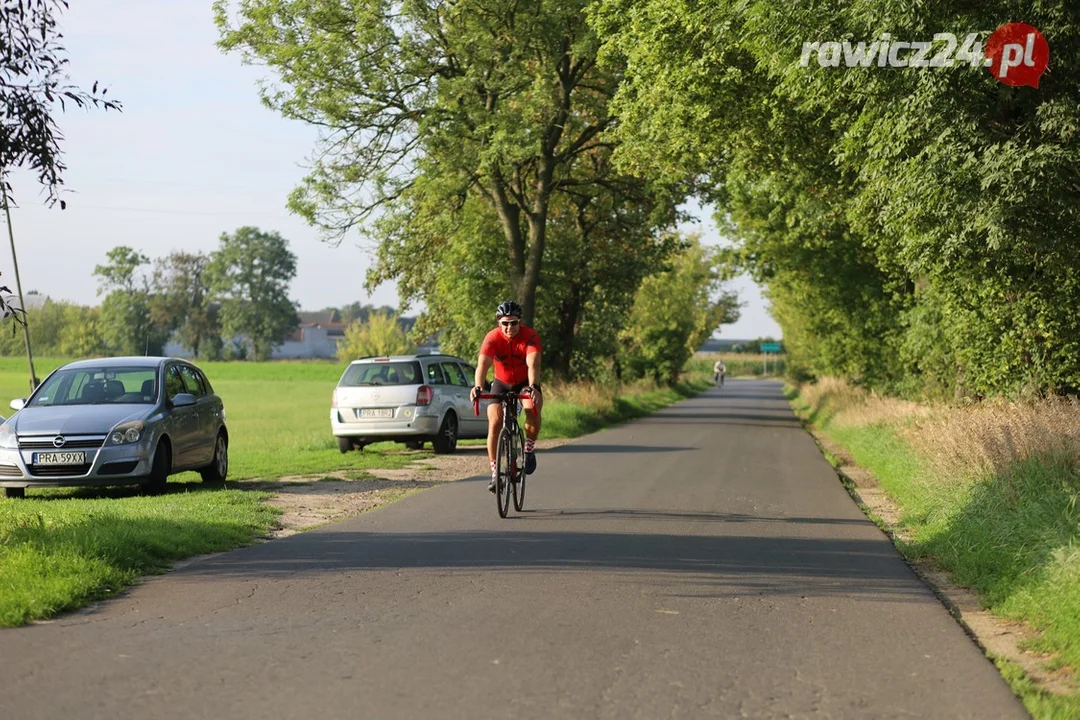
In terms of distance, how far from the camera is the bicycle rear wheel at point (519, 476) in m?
12.5

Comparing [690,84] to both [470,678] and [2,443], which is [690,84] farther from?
[470,678]

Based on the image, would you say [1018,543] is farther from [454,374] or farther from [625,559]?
[454,374]

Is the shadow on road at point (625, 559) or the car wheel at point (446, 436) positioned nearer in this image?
the shadow on road at point (625, 559)

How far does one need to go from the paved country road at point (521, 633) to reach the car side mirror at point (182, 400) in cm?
440

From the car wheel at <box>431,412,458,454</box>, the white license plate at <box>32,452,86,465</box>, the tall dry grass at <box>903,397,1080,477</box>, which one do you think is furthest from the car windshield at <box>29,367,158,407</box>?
the tall dry grass at <box>903,397,1080,477</box>

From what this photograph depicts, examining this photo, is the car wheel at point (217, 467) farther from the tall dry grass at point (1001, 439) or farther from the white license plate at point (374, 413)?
the tall dry grass at point (1001, 439)

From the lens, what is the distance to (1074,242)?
13.0m

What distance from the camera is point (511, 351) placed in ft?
40.6

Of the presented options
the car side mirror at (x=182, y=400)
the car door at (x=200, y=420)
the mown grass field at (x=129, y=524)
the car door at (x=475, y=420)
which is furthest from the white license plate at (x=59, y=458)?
the car door at (x=475, y=420)

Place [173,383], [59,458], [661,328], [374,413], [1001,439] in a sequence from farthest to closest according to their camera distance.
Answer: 1. [661,328]
2. [374,413]
3. [173,383]
4. [59,458]
5. [1001,439]

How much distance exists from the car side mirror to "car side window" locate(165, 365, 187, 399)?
10 centimetres

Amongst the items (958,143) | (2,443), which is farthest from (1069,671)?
(2,443)

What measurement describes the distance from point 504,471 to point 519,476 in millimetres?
475

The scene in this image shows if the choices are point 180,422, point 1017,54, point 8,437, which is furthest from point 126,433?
point 1017,54
